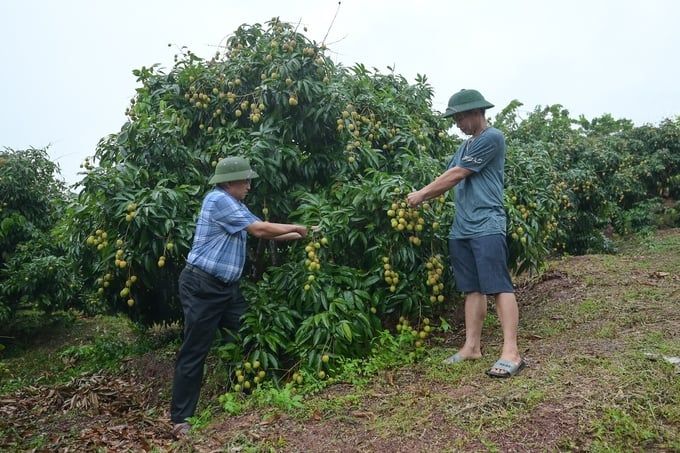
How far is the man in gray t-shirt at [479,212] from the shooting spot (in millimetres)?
3730

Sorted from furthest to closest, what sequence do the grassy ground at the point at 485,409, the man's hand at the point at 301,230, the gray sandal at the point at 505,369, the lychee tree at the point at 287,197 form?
the lychee tree at the point at 287,197 < the man's hand at the point at 301,230 < the gray sandal at the point at 505,369 < the grassy ground at the point at 485,409

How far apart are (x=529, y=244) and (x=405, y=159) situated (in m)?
1.24

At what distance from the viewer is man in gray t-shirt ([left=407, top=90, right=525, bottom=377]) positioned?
12.2ft

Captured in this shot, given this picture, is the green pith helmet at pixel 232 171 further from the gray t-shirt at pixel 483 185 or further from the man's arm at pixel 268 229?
the gray t-shirt at pixel 483 185

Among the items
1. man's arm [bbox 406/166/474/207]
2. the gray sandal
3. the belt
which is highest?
man's arm [bbox 406/166/474/207]

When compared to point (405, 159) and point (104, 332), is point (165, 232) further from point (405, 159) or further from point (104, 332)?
point (104, 332)

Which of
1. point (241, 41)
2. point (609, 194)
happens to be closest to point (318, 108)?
point (241, 41)

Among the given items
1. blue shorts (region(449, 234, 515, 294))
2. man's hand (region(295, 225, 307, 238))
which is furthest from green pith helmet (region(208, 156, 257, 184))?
blue shorts (region(449, 234, 515, 294))

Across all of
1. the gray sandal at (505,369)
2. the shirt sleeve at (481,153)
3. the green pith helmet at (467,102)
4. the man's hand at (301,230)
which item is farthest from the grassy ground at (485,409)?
the green pith helmet at (467,102)

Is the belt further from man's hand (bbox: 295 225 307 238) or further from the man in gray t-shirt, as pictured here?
the man in gray t-shirt

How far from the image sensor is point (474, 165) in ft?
12.4

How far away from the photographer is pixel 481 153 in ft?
12.4

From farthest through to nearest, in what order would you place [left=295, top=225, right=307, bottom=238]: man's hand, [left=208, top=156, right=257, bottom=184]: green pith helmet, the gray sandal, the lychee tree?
the lychee tree < [left=295, top=225, right=307, bottom=238]: man's hand < [left=208, top=156, right=257, bottom=184]: green pith helmet < the gray sandal

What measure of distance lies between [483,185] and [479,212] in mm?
170
